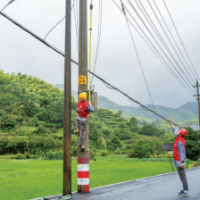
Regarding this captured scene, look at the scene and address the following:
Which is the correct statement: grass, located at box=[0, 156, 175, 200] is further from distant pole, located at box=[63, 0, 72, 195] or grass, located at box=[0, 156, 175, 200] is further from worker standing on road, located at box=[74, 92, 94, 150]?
worker standing on road, located at box=[74, 92, 94, 150]

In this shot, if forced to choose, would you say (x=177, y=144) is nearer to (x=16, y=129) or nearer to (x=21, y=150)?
(x=21, y=150)

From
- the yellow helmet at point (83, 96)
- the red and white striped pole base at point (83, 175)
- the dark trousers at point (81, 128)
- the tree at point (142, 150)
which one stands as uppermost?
the yellow helmet at point (83, 96)

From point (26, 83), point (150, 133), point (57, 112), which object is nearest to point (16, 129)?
point (57, 112)

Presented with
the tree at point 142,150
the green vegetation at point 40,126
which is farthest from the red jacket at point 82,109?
the green vegetation at point 40,126

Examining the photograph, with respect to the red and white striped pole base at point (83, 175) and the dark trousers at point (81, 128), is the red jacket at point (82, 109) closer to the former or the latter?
the dark trousers at point (81, 128)

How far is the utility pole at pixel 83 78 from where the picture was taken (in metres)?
6.95

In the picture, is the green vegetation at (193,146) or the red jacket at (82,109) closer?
the red jacket at (82,109)

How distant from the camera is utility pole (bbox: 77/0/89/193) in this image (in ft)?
22.8

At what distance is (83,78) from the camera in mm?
7340

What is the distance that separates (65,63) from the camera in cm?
699

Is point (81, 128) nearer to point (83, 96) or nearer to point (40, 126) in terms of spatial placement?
point (83, 96)

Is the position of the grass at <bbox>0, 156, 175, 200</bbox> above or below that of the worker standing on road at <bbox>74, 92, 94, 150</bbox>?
below

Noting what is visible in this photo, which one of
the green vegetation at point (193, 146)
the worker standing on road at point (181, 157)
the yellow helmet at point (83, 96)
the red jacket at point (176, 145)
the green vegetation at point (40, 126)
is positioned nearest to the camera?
the worker standing on road at point (181, 157)

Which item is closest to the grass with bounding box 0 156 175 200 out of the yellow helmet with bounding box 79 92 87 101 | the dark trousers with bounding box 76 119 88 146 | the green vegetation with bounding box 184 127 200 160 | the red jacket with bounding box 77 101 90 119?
the dark trousers with bounding box 76 119 88 146
